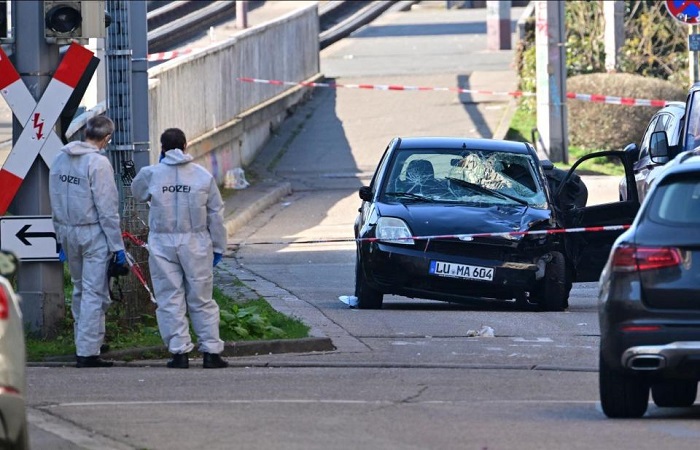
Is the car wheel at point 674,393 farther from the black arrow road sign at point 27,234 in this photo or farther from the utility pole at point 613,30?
the utility pole at point 613,30

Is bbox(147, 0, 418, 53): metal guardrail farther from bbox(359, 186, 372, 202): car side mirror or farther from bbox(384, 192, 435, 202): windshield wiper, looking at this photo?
bbox(384, 192, 435, 202): windshield wiper

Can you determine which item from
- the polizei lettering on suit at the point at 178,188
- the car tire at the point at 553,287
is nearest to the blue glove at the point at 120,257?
the polizei lettering on suit at the point at 178,188

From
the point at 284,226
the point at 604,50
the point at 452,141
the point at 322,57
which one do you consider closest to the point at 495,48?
the point at 322,57

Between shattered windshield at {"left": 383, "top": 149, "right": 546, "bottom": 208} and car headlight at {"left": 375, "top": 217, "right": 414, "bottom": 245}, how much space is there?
1.73ft

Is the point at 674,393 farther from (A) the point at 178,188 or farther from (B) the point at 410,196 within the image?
(B) the point at 410,196

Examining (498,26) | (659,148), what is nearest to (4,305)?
(659,148)

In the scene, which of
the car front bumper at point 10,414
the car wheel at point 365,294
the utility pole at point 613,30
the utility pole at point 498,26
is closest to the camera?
the car front bumper at point 10,414

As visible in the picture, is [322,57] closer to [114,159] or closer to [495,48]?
[495,48]

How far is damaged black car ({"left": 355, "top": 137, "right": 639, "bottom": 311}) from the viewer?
47.9ft

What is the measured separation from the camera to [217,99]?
25953 millimetres

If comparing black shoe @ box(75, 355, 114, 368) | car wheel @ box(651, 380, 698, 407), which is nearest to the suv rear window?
car wheel @ box(651, 380, 698, 407)

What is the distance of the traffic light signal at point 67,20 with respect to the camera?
1212cm

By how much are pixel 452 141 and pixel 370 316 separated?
229cm

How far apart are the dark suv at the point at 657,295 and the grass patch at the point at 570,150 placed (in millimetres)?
18004
